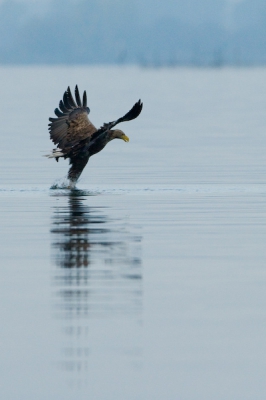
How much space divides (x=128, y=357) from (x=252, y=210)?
781cm

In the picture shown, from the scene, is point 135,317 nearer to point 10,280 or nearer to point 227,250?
point 10,280

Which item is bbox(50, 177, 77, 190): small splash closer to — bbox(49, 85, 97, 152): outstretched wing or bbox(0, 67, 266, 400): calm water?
bbox(0, 67, 266, 400): calm water

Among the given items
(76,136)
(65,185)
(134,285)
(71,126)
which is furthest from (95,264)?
(71,126)

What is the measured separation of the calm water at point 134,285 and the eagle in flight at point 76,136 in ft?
1.50

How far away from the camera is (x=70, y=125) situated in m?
20.2

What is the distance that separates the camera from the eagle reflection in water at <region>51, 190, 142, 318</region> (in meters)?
10.4

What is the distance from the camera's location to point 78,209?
16797 millimetres

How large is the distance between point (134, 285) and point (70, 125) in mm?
9315

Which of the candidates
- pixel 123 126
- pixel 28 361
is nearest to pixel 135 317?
pixel 28 361

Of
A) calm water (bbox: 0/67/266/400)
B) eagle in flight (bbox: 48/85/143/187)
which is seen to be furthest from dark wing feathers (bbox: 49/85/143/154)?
calm water (bbox: 0/67/266/400)

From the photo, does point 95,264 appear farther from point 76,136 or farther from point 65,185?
point 76,136

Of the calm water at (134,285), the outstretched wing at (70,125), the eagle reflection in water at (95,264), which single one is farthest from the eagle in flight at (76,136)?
the eagle reflection in water at (95,264)

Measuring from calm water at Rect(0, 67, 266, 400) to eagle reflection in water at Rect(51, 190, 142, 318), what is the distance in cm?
1

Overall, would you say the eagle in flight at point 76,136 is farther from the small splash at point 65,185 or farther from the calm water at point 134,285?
the calm water at point 134,285
